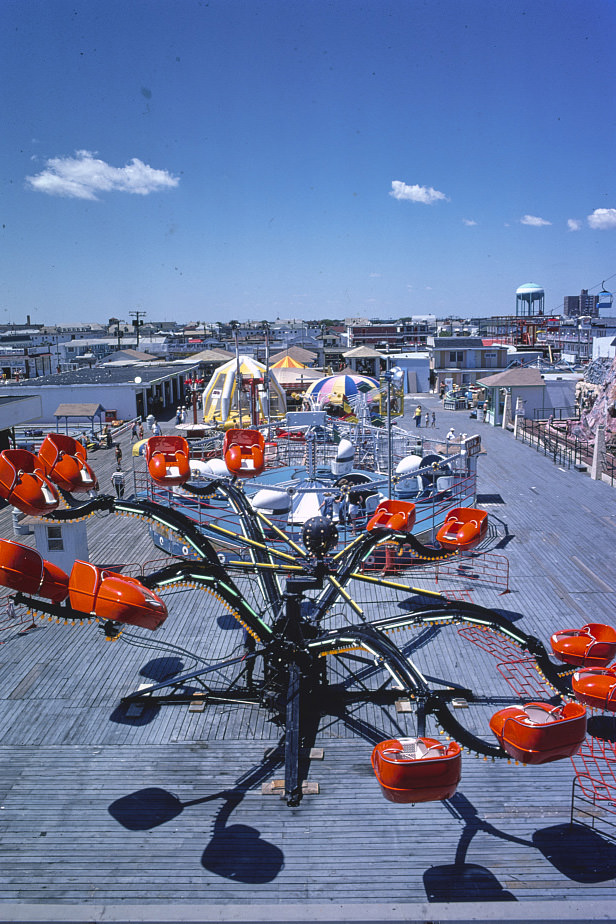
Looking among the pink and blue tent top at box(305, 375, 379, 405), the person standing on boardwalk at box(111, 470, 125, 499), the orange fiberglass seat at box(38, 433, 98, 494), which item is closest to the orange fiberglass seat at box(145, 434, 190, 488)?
the orange fiberglass seat at box(38, 433, 98, 494)

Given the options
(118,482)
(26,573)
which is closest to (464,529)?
(26,573)

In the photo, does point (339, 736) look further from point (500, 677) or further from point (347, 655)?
point (500, 677)

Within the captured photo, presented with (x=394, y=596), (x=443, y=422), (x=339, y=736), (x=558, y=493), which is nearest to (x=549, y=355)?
(x=443, y=422)

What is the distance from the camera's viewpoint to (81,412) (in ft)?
130

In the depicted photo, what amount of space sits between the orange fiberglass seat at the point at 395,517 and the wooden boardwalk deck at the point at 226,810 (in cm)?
279

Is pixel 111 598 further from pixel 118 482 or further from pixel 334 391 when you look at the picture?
pixel 334 391

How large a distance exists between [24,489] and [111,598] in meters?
2.97

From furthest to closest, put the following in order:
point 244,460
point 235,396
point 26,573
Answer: point 235,396, point 244,460, point 26,573

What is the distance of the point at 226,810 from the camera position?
30.2 feet

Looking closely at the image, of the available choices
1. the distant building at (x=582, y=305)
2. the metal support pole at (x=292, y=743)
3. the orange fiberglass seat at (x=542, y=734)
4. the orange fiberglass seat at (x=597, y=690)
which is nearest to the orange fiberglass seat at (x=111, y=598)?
the metal support pole at (x=292, y=743)

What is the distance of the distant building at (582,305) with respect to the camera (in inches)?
5257

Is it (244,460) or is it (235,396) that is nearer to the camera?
(244,460)

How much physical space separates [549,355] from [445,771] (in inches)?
3009

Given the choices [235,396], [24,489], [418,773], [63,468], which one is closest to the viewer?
[418,773]
